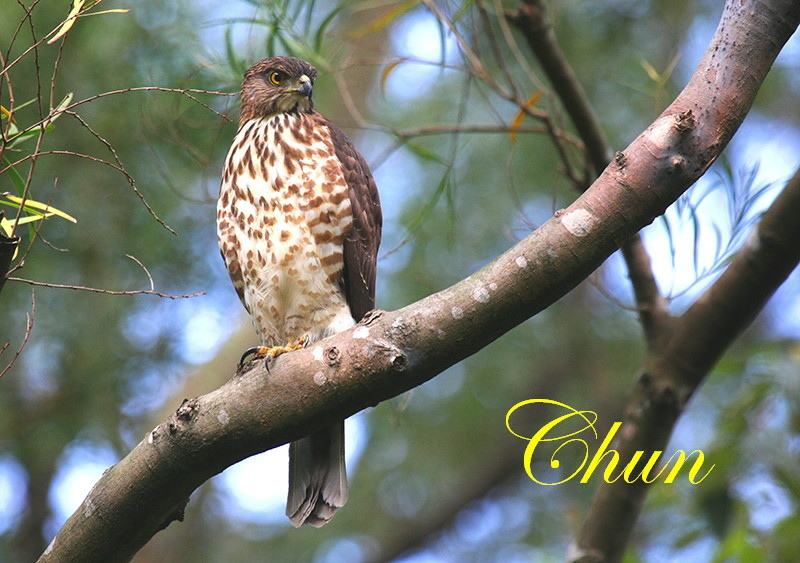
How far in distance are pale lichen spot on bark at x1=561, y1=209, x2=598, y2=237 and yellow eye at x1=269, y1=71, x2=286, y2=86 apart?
2245 millimetres

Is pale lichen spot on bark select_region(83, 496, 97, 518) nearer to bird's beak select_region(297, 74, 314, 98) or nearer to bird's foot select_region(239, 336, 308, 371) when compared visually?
bird's foot select_region(239, 336, 308, 371)

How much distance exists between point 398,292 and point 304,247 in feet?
9.31

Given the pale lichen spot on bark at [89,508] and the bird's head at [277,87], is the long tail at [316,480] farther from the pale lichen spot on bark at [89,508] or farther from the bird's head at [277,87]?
the bird's head at [277,87]

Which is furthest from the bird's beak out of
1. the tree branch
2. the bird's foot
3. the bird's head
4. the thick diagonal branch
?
the tree branch

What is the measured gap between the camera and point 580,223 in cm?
221

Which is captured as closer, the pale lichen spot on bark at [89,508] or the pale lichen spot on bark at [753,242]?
the pale lichen spot on bark at [89,508]

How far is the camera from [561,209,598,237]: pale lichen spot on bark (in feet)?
7.25

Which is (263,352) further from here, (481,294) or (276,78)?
(276,78)

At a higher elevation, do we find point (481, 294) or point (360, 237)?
point (360, 237)

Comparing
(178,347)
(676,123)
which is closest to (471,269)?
(178,347)

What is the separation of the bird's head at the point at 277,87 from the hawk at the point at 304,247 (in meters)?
0.25

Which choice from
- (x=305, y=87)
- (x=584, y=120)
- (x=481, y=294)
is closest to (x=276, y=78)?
(x=305, y=87)

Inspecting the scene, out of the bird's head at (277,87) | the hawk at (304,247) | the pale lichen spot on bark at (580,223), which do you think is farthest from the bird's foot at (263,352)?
the bird's head at (277,87)

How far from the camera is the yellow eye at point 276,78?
13.6ft
